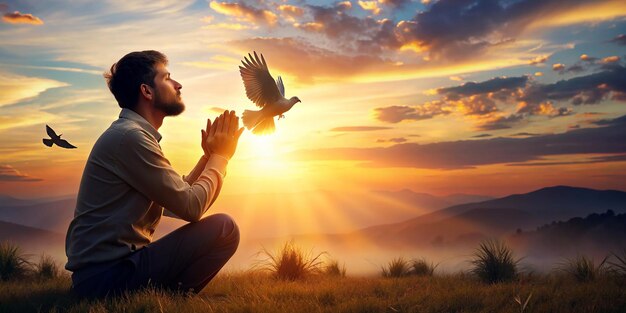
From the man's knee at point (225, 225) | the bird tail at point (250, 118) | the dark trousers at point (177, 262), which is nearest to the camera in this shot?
the dark trousers at point (177, 262)

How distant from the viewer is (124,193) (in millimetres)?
4188

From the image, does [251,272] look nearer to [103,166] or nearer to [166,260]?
[166,260]

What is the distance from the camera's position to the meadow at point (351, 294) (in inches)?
166

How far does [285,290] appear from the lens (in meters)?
5.44

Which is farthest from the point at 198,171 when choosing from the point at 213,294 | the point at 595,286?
the point at 595,286

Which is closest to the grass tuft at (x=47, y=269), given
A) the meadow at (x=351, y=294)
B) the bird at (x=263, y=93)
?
the meadow at (x=351, y=294)

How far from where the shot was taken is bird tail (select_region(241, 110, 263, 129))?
17.3 ft

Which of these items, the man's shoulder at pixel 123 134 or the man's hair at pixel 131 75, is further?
the man's hair at pixel 131 75

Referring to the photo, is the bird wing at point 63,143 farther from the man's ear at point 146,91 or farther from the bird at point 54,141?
the man's ear at point 146,91

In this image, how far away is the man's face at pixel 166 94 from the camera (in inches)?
178

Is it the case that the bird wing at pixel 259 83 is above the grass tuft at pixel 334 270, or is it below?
above

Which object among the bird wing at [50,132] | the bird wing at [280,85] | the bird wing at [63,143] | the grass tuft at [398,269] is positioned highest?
the bird wing at [280,85]

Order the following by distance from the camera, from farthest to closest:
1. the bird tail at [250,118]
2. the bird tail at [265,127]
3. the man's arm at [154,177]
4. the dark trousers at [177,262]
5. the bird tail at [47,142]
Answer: the bird tail at [265,127] < the bird tail at [47,142] < the bird tail at [250,118] < the dark trousers at [177,262] < the man's arm at [154,177]

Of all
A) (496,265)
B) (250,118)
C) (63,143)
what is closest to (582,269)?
(496,265)
